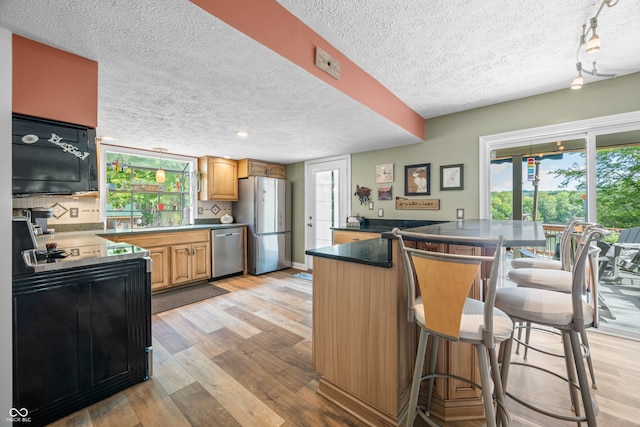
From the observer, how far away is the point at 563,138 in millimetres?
2633

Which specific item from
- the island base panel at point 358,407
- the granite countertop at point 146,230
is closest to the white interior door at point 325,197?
the granite countertop at point 146,230

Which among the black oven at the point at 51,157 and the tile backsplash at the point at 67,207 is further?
the tile backsplash at the point at 67,207

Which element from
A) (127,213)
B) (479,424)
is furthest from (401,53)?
(127,213)

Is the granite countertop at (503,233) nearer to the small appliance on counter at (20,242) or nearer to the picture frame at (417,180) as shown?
the picture frame at (417,180)

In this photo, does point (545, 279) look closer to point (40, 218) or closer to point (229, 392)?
point (229, 392)

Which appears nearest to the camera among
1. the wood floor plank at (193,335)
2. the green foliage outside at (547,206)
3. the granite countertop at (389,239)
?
the granite countertop at (389,239)

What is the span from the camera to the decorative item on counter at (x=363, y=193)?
4.00 metres

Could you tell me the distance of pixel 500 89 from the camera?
2.54 m

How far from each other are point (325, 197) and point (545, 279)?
336cm

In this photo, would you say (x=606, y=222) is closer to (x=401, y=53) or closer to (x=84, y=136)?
(x=401, y=53)

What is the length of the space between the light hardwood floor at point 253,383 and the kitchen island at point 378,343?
11 cm

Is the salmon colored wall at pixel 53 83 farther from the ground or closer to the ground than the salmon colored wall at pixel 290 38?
closer to the ground

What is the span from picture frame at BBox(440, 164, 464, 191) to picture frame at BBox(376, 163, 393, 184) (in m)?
0.71

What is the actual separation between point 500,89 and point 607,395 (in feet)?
8.31
